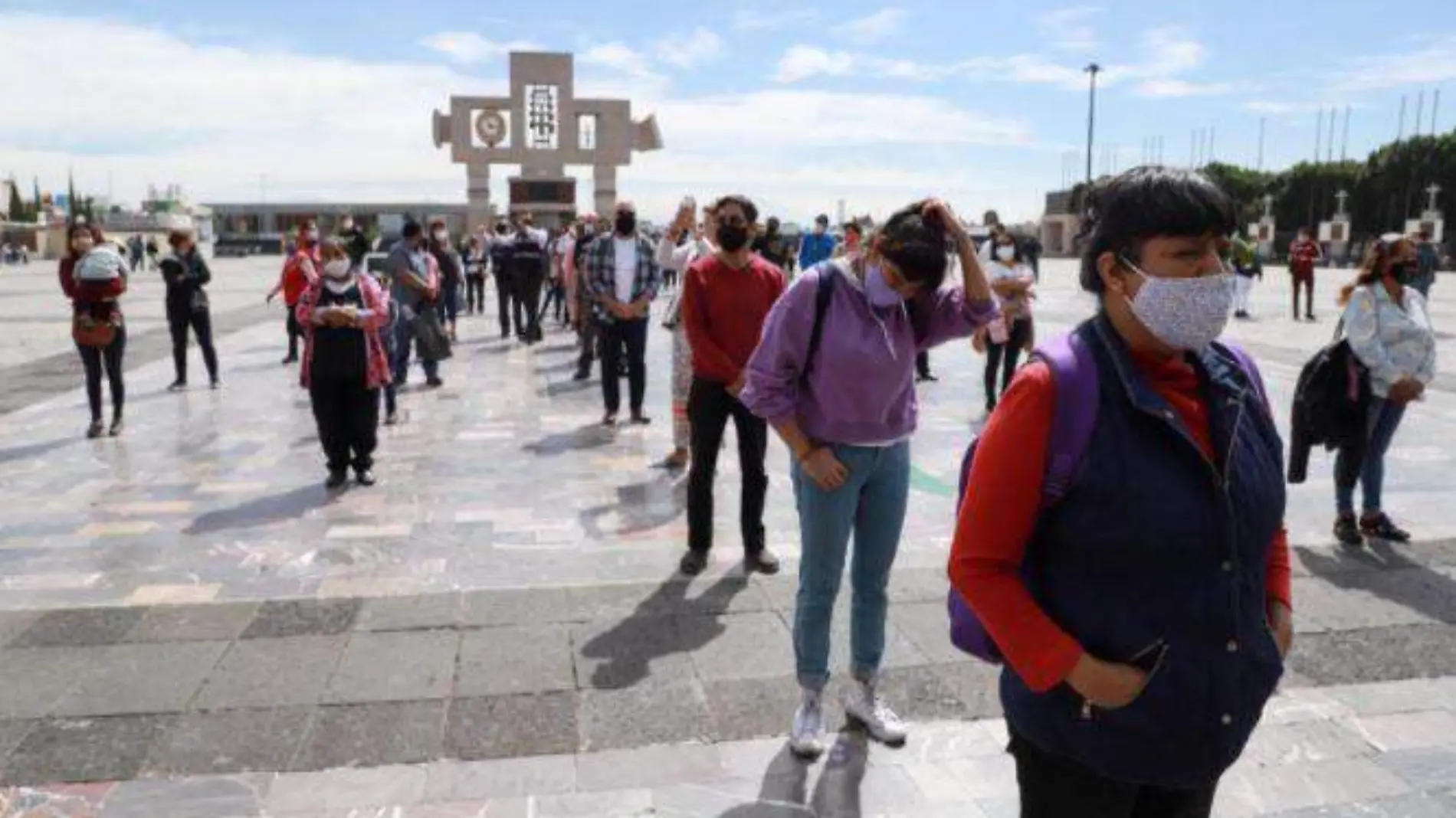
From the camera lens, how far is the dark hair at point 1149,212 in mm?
1872

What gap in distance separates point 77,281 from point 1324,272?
156ft

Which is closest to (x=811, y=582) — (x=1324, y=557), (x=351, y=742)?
(x=351, y=742)

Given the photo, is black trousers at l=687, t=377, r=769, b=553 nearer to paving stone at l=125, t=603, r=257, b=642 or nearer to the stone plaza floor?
the stone plaza floor

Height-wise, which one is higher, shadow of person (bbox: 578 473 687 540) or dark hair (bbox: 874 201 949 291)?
dark hair (bbox: 874 201 949 291)

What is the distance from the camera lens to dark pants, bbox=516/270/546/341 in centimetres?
1590

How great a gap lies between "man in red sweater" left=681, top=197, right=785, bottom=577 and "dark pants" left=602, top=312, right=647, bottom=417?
3755mm

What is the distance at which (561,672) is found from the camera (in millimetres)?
4367

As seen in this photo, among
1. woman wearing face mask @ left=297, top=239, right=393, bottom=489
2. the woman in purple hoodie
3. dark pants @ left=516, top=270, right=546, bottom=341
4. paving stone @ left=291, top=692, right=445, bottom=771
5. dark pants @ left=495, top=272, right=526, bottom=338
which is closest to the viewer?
the woman in purple hoodie

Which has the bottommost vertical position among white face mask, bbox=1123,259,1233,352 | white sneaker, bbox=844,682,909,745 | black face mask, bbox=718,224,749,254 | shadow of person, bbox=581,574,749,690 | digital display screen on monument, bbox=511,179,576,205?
shadow of person, bbox=581,574,749,690

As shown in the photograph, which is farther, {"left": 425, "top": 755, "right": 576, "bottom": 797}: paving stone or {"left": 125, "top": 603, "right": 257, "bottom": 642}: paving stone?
{"left": 125, "top": 603, "right": 257, "bottom": 642}: paving stone

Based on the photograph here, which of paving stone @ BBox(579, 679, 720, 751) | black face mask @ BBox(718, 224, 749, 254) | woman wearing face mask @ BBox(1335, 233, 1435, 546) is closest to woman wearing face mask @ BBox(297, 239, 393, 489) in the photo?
black face mask @ BBox(718, 224, 749, 254)

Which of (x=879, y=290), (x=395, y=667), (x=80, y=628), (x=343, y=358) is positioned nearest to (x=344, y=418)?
(x=343, y=358)

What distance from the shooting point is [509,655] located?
4.55 meters

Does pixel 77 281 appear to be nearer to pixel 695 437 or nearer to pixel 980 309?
pixel 695 437
